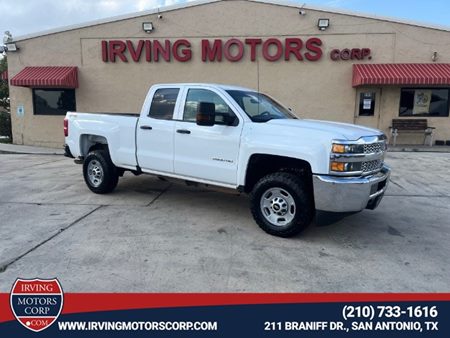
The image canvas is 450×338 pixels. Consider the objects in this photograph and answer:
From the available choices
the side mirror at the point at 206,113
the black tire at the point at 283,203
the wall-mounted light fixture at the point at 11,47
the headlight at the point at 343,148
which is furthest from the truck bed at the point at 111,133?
the wall-mounted light fixture at the point at 11,47

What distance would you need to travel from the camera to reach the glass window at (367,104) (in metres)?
14.6

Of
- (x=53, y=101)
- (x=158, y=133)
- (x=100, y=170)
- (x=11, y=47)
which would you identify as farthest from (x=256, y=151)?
(x=11, y=47)

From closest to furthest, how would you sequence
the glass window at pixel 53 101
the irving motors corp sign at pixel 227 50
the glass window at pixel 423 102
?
the irving motors corp sign at pixel 227 50 → the glass window at pixel 423 102 → the glass window at pixel 53 101

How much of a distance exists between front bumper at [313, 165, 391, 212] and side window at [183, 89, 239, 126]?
1442 mm

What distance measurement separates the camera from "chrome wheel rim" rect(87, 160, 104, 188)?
6723 millimetres

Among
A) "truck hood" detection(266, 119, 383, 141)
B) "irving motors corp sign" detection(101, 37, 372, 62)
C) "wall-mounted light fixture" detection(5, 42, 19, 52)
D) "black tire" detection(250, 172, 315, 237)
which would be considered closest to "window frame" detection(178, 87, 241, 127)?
"truck hood" detection(266, 119, 383, 141)

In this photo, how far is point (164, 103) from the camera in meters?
5.84

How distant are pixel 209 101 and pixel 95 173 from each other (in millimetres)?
2875

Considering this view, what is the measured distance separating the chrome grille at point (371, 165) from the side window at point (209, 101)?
1703 millimetres

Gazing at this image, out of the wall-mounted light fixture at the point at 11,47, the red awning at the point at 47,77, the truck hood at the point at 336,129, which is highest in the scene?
the wall-mounted light fixture at the point at 11,47

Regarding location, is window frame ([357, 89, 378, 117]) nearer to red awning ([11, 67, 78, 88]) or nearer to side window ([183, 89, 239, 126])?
side window ([183, 89, 239, 126])

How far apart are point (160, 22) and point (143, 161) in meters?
10.6

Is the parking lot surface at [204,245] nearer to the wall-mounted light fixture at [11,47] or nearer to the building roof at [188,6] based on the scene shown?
the building roof at [188,6]

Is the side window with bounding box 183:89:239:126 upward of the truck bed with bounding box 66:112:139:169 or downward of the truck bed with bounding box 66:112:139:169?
upward
